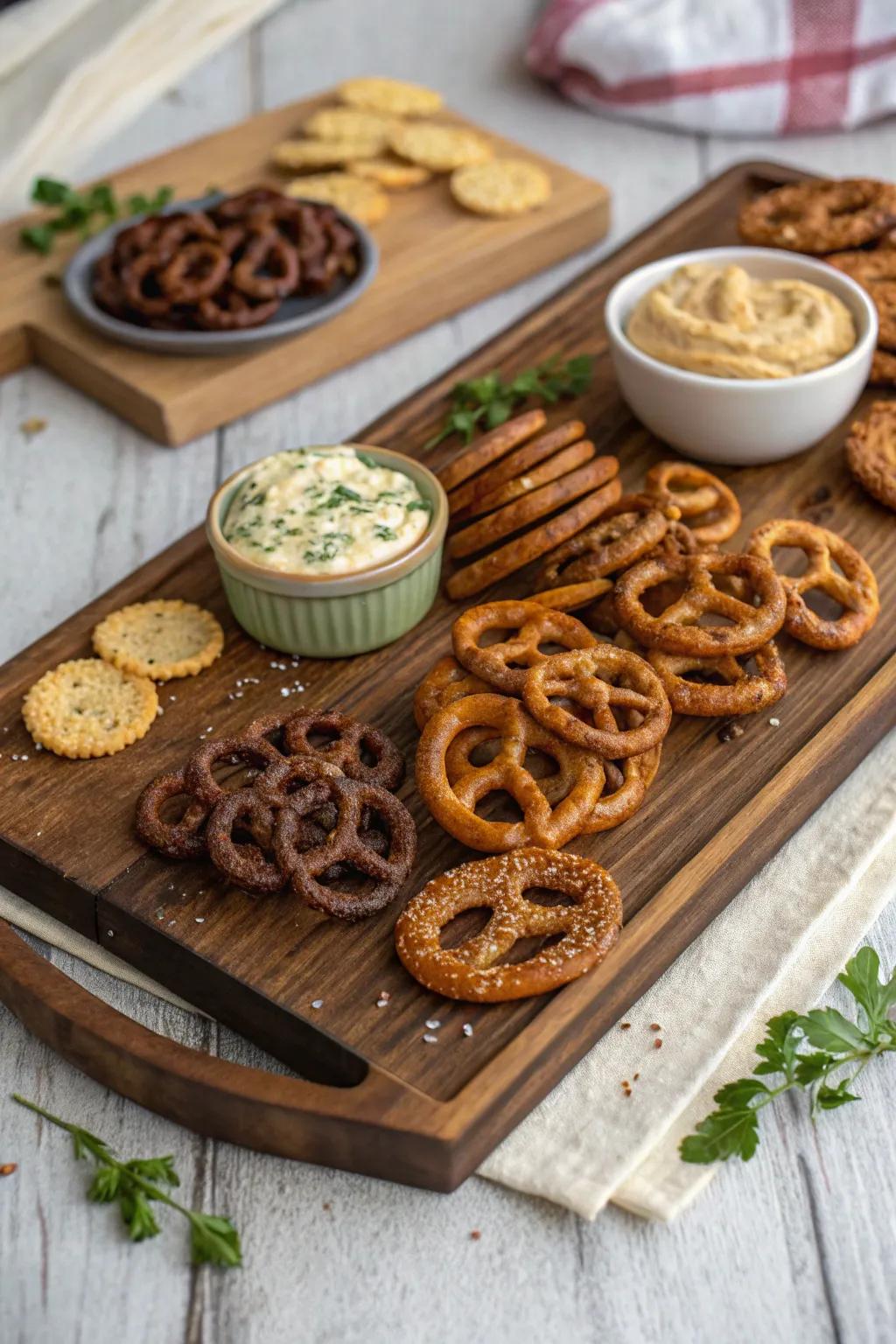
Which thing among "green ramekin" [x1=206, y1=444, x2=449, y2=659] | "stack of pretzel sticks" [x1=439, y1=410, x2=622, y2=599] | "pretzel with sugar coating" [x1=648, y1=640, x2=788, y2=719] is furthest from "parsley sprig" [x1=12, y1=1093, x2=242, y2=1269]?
"stack of pretzel sticks" [x1=439, y1=410, x2=622, y2=599]

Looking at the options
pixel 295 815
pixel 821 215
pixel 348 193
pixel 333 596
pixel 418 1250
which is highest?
pixel 821 215

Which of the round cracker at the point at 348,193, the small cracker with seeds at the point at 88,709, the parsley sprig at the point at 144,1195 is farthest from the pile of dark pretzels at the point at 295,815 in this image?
the round cracker at the point at 348,193

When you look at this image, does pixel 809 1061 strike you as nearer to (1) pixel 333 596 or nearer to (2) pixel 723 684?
(2) pixel 723 684

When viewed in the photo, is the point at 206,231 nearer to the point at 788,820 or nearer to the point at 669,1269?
the point at 788,820

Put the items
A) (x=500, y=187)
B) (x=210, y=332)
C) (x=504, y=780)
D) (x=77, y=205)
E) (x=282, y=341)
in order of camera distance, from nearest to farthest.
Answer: (x=504, y=780) → (x=210, y=332) → (x=282, y=341) → (x=77, y=205) → (x=500, y=187)

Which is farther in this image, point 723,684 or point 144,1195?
point 723,684

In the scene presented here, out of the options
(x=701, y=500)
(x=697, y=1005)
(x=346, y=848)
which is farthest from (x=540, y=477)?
(x=697, y=1005)

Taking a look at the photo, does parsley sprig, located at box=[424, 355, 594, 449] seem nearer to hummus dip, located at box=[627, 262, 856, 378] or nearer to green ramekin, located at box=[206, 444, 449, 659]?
hummus dip, located at box=[627, 262, 856, 378]
